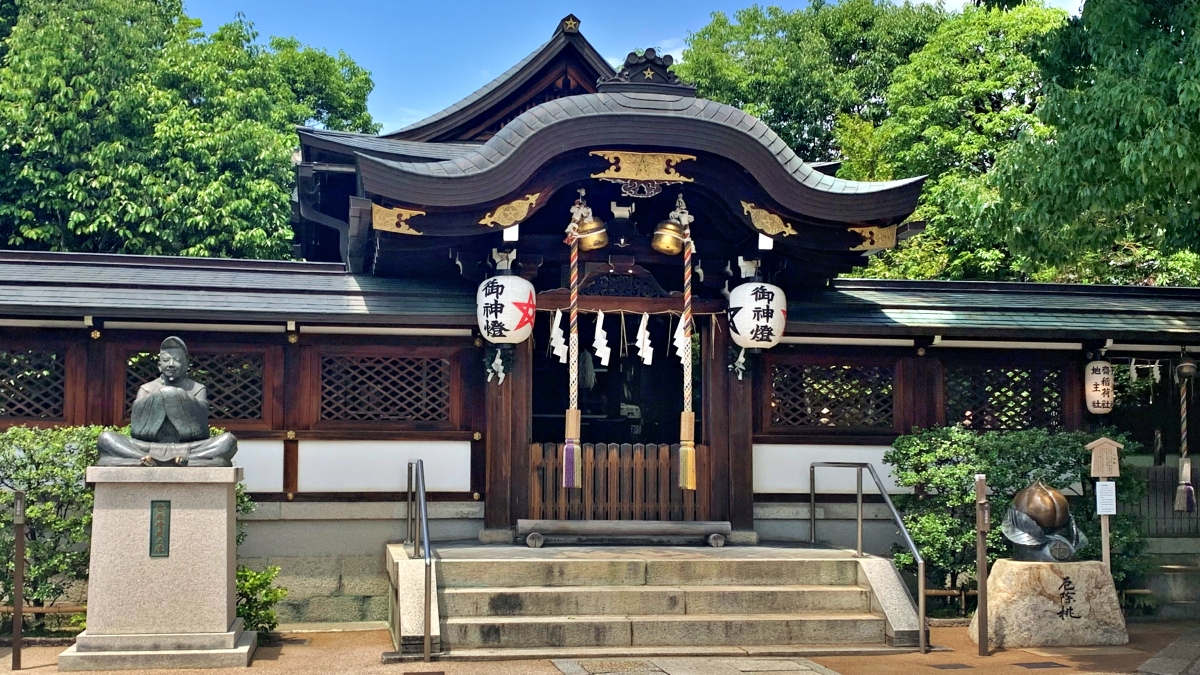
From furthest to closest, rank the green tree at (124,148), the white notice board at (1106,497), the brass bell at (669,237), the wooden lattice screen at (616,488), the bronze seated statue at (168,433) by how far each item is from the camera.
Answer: the green tree at (124,148), the wooden lattice screen at (616,488), the brass bell at (669,237), the white notice board at (1106,497), the bronze seated statue at (168,433)

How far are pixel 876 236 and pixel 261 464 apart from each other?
6.62m

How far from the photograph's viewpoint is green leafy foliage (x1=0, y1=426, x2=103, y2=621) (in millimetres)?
9742

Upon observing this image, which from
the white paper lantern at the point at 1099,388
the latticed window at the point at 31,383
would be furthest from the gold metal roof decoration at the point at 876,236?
the latticed window at the point at 31,383

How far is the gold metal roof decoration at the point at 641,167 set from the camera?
10.8 metres

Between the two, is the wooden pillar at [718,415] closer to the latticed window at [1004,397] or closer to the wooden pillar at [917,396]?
the wooden pillar at [917,396]

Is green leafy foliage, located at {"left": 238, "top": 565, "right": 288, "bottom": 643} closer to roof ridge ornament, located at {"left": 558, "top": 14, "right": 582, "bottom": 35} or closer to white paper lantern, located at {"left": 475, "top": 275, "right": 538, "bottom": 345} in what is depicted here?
white paper lantern, located at {"left": 475, "top": 275, "right": 538, "bottom": 345}

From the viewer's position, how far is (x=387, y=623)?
11.4m

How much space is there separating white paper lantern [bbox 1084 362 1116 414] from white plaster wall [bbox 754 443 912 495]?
2.31 meters

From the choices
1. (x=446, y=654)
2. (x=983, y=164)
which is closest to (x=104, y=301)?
(x=446, y=654)

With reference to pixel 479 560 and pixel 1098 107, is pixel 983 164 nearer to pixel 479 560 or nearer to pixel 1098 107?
pixel 1098 107

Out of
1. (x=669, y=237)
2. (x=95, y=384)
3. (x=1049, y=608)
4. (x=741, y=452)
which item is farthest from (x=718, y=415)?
(x=95, y=384)

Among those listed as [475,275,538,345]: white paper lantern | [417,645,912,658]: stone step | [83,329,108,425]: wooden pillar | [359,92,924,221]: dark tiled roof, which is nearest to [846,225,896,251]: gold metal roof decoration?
[359,92,924,221]: dark tiled roof

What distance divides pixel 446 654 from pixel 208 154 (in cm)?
1529

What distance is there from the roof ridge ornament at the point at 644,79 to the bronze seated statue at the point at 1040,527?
495 centimetres
